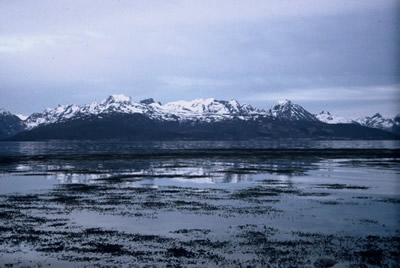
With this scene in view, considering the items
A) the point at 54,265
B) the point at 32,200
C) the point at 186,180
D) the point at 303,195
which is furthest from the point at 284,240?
the point at 186,180

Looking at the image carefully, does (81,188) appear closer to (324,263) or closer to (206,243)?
(206,243)

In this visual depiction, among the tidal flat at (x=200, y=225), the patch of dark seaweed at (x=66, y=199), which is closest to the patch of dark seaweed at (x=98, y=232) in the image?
the tidal flat at (x=200, y=225)

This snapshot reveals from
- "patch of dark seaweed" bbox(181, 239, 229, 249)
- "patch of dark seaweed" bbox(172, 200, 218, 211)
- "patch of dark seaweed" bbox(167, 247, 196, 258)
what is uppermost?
"patch of dark seaweed" bbox(172, 200, 218, 211)

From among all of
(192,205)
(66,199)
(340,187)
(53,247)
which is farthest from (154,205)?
(340,187)

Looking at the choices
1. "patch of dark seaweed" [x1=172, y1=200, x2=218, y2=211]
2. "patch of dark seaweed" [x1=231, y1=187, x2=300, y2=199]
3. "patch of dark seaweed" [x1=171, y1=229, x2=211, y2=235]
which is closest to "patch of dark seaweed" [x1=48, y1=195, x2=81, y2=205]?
"patch of dark seaweed" [x1=172, y1=200, x2=218, y2=211]

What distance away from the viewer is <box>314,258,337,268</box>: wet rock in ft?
65.7

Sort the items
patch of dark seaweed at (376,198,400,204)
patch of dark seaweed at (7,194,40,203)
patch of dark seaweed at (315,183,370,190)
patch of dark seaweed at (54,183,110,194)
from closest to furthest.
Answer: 1. patch of dark seaweed at (376,198,400,204)
2. patch of dark seaweed at (7,194,40,203)
3. patch of dark seaweed at (54,183,110,194)
4. patch of dark seaweed at (315,183,370,190)

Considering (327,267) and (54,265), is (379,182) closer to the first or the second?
(327,267)

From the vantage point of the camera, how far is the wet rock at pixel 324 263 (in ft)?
65.7

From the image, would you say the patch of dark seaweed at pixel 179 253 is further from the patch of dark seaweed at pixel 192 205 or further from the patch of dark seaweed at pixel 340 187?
the patch of dark seaweed at pixel 340 187

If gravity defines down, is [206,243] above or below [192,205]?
below

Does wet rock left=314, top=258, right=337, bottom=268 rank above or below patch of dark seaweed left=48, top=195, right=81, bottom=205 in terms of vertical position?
below

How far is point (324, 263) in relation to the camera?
66.5 feet

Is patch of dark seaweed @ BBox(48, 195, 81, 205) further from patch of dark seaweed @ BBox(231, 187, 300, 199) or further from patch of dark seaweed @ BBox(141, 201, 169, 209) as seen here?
patch of dark seaweed @ BBox(231, 187, 300, 199)
